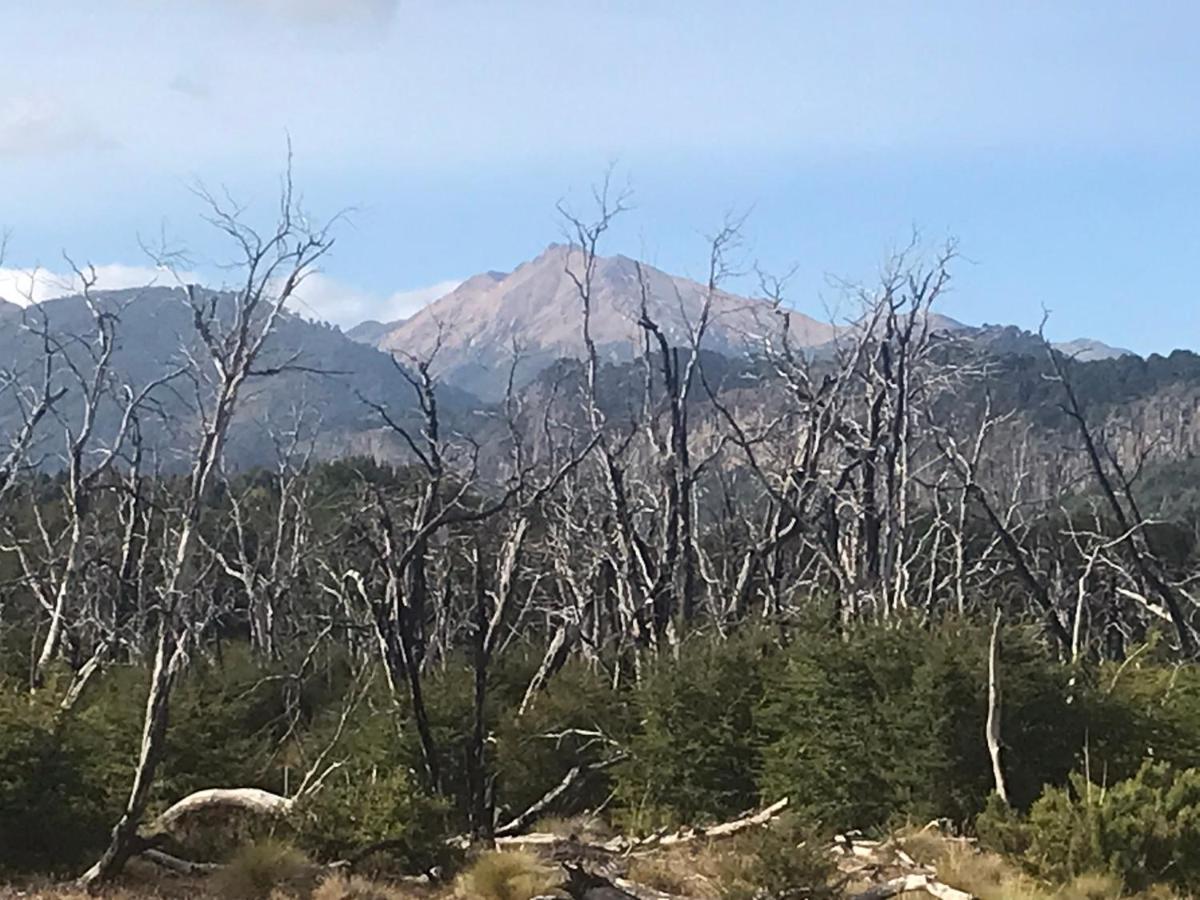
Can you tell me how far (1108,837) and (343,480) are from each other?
39.7 m

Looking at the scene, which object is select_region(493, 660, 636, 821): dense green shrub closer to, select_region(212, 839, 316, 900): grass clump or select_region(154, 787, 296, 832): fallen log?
select_region(154, 787, 296, 832): fallen log

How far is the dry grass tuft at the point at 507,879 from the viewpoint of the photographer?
11062mm

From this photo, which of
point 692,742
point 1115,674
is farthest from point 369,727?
point 1115,674

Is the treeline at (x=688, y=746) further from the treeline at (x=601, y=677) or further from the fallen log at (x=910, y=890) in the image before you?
the fallen log at (x=910, y=890)

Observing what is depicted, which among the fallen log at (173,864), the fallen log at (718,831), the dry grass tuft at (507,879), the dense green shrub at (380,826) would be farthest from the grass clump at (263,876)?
the fallen log at (718,831)

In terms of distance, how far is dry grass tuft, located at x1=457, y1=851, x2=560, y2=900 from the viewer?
1106cm

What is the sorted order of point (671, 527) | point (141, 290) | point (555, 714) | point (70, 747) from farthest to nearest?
point (671, 527)
point (555, 714)
point (141, 290)
point (70, 747)

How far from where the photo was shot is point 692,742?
16.6 metres

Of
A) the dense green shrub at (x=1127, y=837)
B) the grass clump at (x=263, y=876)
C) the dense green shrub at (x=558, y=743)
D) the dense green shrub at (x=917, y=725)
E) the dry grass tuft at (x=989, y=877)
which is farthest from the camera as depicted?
the dense green shrub at (x=558, y=743)

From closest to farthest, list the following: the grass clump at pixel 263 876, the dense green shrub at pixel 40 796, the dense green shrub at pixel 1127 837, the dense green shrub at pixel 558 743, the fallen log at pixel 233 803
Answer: the dense green shrub at pixel 1127 837, the grass clump at pixel 263 876, the dense green shrub at pixel 40 796, the fallen log at pixel 233 803, the dense green shrub at pixel 558 743

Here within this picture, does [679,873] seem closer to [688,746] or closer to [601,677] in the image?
[688,746]

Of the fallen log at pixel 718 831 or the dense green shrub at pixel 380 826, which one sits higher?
the dense green shrub at pixel 380 826

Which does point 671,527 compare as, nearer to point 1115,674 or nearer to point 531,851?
point 1115,674

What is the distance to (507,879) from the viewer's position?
444 inches
